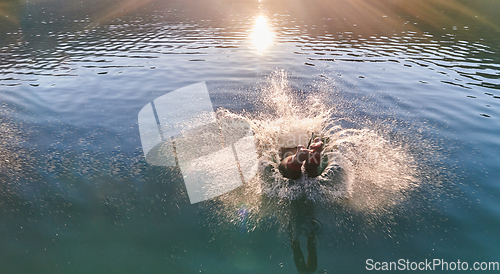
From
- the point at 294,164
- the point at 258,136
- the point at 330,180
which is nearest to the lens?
the point at 294,164

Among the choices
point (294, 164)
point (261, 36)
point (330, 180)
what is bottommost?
point (330, 180)

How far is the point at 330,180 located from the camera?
7.00 m

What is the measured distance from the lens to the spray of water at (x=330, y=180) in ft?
20.6

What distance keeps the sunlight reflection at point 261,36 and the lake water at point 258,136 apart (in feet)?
2.95

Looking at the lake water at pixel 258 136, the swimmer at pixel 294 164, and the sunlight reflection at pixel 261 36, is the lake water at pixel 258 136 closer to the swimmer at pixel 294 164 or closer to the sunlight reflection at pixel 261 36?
the swimmer at pixel 294 164

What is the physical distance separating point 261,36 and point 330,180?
72.2 ft

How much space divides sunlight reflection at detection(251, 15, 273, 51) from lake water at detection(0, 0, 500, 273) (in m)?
0.90

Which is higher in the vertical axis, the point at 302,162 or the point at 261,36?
the point at 302,162

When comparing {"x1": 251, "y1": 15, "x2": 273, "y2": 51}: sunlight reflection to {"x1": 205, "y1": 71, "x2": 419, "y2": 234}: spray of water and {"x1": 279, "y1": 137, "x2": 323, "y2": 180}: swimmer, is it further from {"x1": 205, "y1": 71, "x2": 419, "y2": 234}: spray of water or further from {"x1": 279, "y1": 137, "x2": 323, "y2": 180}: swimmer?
{"x1": 279, "y1": 137, "x2": 323, "y2": 180}: swimmer

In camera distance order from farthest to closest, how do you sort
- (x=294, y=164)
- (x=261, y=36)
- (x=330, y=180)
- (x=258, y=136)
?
1. (x=261, y=36)
2. (x=258, y=136)
3. (x=330, y=180)
4. (x=294, y=164)

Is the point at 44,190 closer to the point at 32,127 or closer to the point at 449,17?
the point at 32,127

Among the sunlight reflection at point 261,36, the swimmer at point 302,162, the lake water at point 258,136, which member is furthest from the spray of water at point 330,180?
the sunlight reflection at point 261,36

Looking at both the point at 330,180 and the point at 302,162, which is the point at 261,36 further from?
the point at 302,162

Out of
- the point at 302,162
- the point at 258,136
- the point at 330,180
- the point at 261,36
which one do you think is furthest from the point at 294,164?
the point at 261,36
